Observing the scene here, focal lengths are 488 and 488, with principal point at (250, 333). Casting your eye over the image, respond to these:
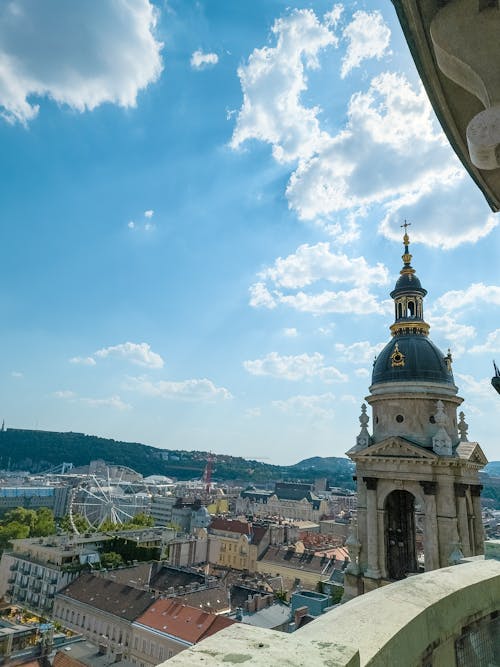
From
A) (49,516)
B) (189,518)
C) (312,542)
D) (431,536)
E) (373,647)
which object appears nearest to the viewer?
(373,647)

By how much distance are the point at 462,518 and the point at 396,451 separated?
399 cm

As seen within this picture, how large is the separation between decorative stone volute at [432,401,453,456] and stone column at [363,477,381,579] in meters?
3.39

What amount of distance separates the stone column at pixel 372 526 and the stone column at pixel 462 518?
3.66 meters

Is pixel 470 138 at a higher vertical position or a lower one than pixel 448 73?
lower

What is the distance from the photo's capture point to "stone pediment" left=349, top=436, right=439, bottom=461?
22188 millimetres

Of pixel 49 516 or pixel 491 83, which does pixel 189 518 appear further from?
pixel 491 83

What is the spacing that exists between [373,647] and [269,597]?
5671 centimetres

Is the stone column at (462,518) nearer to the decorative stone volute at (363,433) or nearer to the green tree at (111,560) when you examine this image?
the decorative stone volute at (363,433)

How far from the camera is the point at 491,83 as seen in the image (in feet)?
15.6

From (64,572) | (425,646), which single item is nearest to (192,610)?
(64,572)

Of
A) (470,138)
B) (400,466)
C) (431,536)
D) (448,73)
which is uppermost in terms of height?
(448,73)

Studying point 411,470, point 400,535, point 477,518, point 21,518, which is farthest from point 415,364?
point 21,518

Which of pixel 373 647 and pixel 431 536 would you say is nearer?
pixel 373 647

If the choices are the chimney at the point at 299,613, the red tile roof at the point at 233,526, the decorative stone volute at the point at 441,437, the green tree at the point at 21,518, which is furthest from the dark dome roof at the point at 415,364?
the green tree at the point at 21,518
